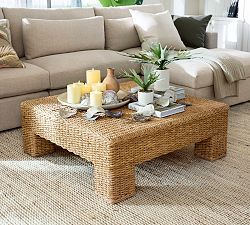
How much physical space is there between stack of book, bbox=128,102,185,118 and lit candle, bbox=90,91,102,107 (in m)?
0.20

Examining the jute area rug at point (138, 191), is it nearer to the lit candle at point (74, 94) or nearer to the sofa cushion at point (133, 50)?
the lit candle at point (74, 94)

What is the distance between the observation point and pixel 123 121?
102 inches

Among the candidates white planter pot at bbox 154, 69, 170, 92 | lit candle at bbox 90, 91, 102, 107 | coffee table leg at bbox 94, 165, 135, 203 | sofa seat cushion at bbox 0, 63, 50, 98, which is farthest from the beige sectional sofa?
coffee table leg at bbox 94, 165, 135, 203

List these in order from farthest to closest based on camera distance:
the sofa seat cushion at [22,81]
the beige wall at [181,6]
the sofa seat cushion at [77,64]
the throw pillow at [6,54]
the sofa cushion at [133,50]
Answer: the beige wall at [181,6] → the sofa cushion at [133,50] → the sofa seat cushion at [77,64] → the throw pillow at [6,54] → the sofa seat cushion at [22,81]

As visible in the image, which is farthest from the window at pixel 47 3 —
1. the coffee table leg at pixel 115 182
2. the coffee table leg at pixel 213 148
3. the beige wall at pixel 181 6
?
the coffee table leg at pixel 115 182

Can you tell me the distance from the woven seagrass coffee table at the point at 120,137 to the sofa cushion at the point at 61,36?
1.15 metres

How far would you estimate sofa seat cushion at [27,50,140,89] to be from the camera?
3.74m

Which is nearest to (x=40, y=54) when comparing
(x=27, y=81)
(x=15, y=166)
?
(x=27, y=81)

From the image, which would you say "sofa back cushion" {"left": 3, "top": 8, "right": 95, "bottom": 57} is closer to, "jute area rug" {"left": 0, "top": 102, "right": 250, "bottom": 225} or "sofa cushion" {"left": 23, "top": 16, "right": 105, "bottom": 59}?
"sofa cushion" {"left": 23, "top": 16, "right": 105, "bottom": 59}

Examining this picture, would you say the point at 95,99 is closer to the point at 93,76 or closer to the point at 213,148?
the point at 93,76

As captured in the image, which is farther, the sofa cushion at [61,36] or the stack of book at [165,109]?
the sofa cushion at [61,36]

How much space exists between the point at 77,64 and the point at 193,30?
146 centimetres

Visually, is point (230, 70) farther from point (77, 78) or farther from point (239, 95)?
point (77, 78)

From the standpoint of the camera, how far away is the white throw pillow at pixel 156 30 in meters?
4.54
